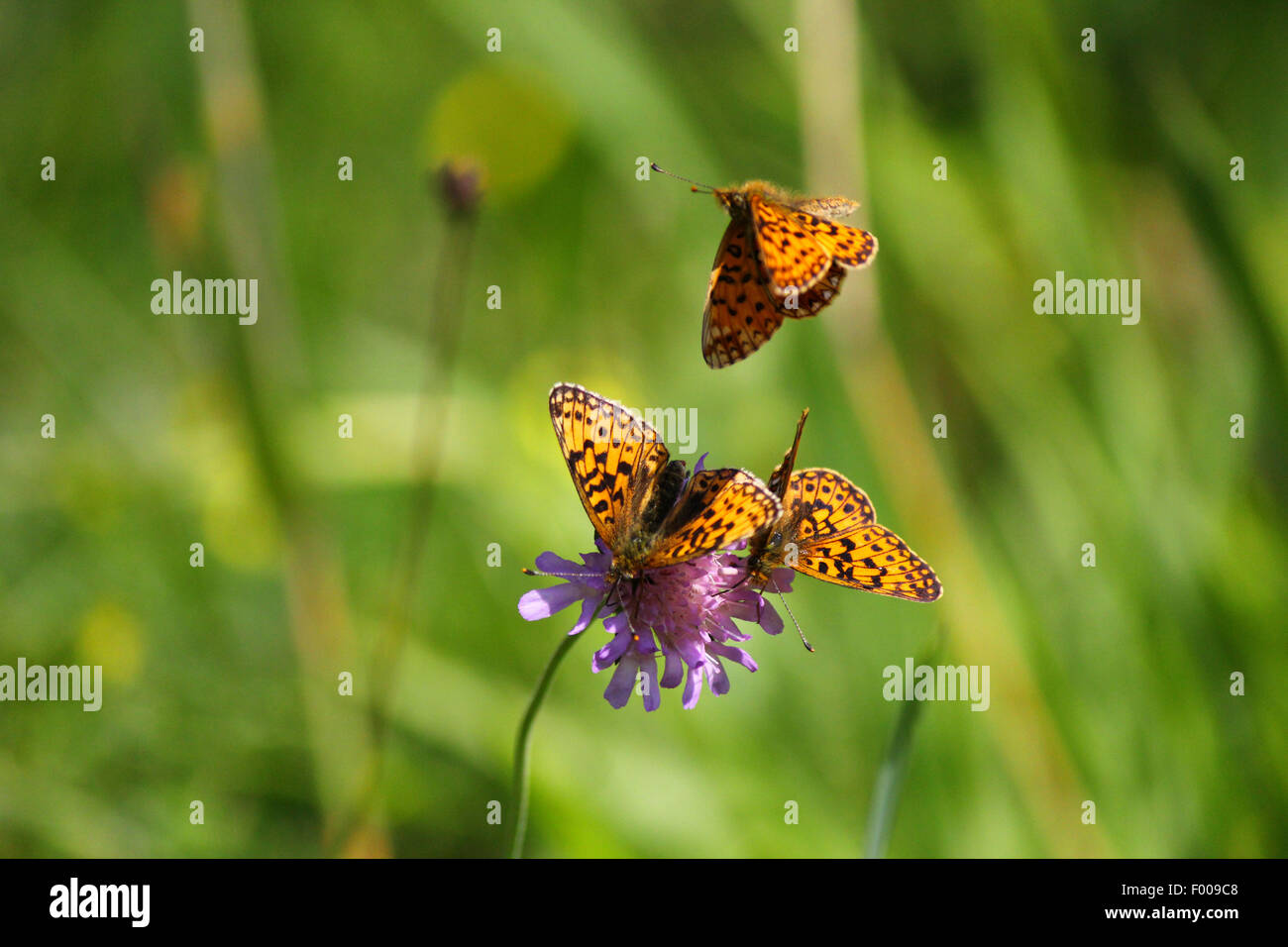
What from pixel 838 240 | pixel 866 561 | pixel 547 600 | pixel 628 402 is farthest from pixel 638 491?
pixel 628 402

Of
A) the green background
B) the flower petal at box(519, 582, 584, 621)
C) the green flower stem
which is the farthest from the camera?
the green background

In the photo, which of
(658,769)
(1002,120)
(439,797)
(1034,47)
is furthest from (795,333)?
(439,797)

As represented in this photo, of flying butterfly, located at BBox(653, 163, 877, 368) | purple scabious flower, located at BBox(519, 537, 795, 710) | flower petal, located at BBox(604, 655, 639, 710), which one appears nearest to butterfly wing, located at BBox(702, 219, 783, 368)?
flying butterfly, located at BBox(653, 163, 877, 368)

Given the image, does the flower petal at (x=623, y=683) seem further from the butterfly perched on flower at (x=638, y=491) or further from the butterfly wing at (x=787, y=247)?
the butterfly wing at (x=787, y=247)

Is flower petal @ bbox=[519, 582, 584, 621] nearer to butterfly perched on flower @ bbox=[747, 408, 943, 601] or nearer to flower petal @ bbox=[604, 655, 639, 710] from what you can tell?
flower petal @ bbox=[604, 655, 639, 710]

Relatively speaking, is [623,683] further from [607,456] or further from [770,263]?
[770,263]

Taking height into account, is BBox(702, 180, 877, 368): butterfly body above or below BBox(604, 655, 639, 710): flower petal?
above

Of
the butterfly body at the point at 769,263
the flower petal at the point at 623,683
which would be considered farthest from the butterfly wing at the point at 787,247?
the flower petal at the point at 623,683

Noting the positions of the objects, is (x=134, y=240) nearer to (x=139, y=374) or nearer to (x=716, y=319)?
(x=139, y=374)
